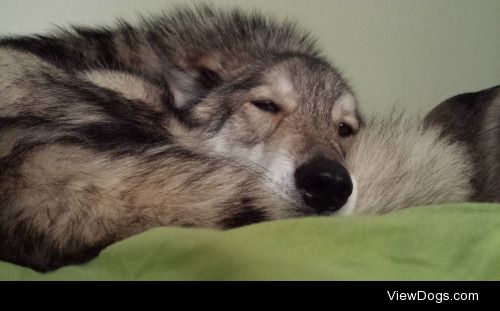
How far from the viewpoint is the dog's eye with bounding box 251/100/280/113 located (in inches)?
45.5

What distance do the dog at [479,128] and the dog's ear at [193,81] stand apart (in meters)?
0.71

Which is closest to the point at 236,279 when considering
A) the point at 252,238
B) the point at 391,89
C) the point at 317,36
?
the point at 252,238

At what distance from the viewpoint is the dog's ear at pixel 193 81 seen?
1246 mm

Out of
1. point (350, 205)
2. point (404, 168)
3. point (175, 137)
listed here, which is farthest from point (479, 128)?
point (175, 137)

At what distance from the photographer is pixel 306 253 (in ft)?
1.81

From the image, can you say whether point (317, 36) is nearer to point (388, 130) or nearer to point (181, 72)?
point (181, 72)

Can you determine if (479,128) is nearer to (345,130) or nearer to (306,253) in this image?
(345,130)

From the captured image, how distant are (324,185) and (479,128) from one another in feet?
3.29

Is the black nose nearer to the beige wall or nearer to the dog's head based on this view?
the dog's head

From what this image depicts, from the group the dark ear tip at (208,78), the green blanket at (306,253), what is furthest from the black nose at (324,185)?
the dark ear tip at (208,78)

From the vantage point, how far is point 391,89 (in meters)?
2.07

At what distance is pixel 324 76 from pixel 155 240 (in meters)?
0.89
